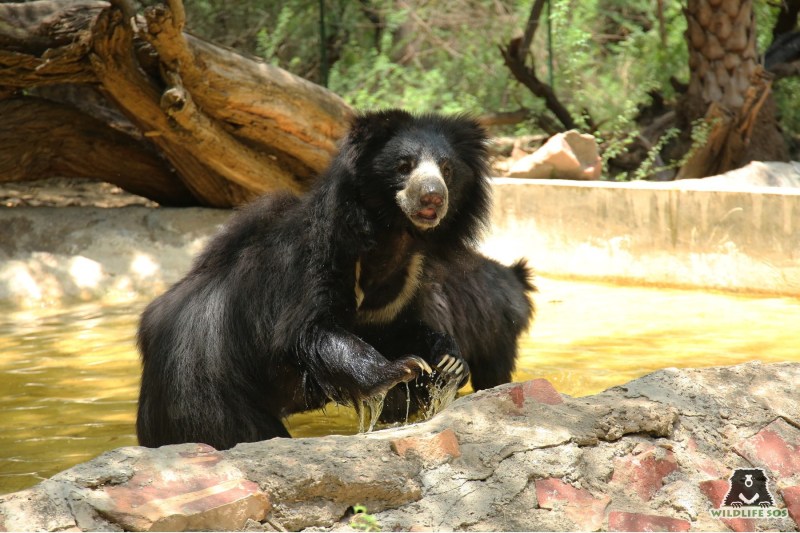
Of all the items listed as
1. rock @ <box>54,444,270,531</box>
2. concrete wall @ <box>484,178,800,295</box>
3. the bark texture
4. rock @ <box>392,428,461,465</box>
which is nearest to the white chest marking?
rock @ <box>392,428,461,465</box>

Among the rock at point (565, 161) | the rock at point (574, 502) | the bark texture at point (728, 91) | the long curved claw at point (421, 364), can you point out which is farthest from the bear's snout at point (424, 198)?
the bark texture at point (728, 91)

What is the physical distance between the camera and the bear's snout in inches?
143

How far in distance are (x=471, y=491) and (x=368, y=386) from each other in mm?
1045

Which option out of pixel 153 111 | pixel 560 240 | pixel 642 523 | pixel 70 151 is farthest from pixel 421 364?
pixel 70 151

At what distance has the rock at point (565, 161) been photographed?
7945mm

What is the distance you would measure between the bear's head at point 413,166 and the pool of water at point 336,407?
1049 mm

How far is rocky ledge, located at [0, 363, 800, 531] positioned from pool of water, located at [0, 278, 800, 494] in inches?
59.1

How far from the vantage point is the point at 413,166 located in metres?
3.72

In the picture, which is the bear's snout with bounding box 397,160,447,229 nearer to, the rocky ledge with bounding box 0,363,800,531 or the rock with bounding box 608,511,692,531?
the rocky ledge with bounding box 0,363,800,531

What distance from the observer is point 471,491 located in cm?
242

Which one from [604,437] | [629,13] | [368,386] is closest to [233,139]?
[368,386]

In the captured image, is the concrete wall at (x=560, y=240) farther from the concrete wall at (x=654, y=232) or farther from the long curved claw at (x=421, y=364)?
the long curved claw at (x=421, y=364)

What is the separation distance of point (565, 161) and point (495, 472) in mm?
5720

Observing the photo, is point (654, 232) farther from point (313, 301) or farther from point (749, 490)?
point (749, 490)
